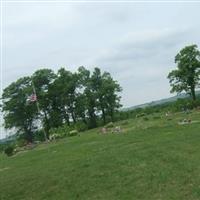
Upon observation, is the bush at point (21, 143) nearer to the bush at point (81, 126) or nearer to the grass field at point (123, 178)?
the bush at point (81, 126)

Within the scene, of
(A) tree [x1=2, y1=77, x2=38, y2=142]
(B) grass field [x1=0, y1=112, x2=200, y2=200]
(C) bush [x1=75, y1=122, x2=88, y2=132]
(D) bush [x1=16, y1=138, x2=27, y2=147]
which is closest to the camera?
(B) grass field [x1=0, y1=112, x2=200, y2=200]

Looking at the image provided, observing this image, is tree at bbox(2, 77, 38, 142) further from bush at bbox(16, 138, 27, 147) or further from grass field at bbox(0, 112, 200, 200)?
grass field at bbox(0, 112, 200, 200)

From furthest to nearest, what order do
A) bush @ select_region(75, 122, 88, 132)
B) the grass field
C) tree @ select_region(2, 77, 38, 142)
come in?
tree @ select_region(2, 77, 38, 142) → bush @ select_region(75, 122, 88, 132) → the grass field

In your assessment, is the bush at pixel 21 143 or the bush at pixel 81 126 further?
the bush at pixel 81 126

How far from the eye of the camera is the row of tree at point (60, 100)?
57500 mm

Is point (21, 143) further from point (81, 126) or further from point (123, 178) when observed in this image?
point (123, 178)

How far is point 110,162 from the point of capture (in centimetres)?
1545

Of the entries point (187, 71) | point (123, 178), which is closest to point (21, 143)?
point (187, 71)

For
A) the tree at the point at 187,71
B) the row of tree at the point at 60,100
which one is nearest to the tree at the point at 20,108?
the row of tree at the point at 60,100

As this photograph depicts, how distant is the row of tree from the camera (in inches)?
2264

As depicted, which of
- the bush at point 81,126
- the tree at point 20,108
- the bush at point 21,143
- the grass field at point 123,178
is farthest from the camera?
the tree at point 20,108

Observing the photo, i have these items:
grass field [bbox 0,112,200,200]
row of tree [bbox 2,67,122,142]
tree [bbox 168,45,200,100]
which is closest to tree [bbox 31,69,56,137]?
row of tree [bbox 2,67,122,142]

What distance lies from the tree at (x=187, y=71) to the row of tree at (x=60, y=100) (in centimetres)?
1030

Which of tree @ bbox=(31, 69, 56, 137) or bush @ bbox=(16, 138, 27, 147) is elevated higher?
tree @ bbox=(31, 69, 56, 137)
